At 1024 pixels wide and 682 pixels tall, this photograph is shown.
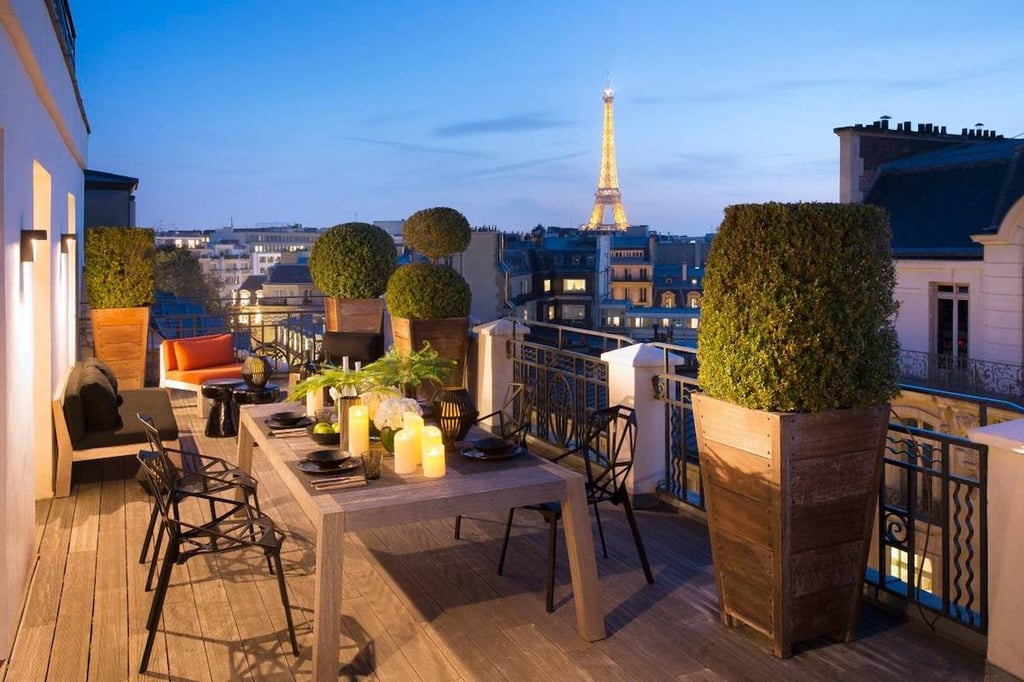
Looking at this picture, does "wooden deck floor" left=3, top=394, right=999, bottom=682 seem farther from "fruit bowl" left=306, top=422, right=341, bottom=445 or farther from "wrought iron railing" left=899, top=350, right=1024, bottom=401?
"wrought iron railing" left=899, top=350, right=1024, bottom=401

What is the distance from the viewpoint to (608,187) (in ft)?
172

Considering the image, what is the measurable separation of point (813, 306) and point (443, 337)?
17.1 feet

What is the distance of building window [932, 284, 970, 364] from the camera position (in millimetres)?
13977

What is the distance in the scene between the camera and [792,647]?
3.34 meters

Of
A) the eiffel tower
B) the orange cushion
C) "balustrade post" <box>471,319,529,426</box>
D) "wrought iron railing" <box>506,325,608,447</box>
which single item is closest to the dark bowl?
"wrought iron railing" <box>506,325,608,447</box>

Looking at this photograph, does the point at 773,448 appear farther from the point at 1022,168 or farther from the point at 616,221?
the point at 616,221

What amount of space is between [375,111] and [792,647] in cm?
3749

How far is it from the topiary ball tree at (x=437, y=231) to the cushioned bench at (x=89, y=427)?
3.46 metres

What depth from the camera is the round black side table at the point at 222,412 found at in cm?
766

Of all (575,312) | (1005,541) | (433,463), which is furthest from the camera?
(575,312)

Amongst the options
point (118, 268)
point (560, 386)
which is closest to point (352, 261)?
point (118, 268)

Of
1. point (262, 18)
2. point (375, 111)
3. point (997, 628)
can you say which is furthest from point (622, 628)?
point (375, 111)

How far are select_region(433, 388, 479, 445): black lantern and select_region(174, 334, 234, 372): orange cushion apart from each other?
5907mm

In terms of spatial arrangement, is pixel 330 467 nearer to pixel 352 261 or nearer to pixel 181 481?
pixel 181 481
